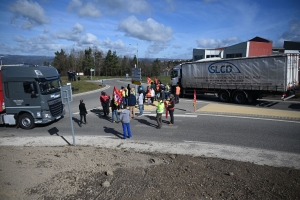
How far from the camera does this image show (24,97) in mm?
11367

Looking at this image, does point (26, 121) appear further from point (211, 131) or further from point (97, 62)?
point (97, 62)

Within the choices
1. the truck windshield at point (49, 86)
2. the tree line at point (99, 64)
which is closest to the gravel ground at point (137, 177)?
the truck windshield at point (49, 86)

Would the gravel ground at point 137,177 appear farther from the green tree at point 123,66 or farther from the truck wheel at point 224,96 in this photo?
the green tree at point 123,66

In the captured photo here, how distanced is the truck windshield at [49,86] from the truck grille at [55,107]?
592 millimetres

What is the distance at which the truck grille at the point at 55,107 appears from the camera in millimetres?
11728

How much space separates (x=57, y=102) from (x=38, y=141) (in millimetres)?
3193

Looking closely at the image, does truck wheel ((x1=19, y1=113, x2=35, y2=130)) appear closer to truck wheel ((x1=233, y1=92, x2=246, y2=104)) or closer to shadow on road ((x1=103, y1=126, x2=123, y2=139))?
shadow on road ((x1=103, y1=126, x2=123, y2=139))

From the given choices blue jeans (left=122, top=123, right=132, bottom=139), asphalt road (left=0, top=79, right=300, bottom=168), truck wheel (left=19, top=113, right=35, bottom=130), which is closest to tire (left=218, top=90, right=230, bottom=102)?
asphalt road (left=0, top=79, right=300, bottom=168)

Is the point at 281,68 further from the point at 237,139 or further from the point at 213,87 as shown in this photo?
the point at 237,139

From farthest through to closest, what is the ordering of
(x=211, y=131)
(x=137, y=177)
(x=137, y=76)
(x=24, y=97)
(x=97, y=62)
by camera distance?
(x=97, y=62) < (x=137, y=76) < (x=24, y=97) < (x=211, y=131) < (x=137, y=177)

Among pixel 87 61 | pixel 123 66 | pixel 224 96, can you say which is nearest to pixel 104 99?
pixel 224 96

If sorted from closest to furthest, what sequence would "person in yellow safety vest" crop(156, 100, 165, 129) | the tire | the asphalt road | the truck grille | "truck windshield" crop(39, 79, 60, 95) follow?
the asphalt road, "person in yellow safety vest" crop(156, 100, 165, 129), "truck windshield" crop(39, 79, 60, 95), the truck grille, the tire

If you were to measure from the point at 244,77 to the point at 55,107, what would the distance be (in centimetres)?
1463

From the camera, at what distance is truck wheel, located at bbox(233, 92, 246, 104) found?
59.7 ft
